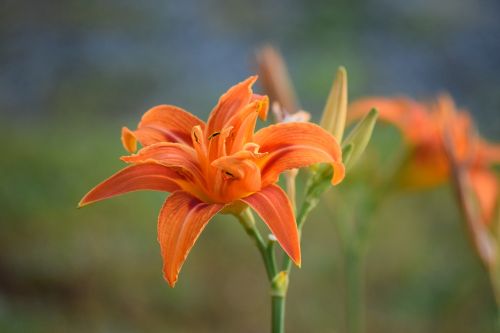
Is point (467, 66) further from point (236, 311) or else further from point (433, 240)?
point (236, 311)

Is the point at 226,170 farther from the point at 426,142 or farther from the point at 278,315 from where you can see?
the point at 426,142

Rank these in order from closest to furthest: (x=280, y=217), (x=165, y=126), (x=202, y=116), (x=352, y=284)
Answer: (x=280, y=217) → (x=165, y=126) → (x=352, y=284) → (x=202, y=116)

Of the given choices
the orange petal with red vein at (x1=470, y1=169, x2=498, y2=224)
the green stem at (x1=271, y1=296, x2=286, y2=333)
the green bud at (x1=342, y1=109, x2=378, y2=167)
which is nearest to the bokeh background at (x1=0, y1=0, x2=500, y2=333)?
the orange petal with red vein at (x1=470, y1=169, x2=498, y2=224)

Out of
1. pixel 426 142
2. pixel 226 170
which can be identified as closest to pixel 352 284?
pixel 426 142

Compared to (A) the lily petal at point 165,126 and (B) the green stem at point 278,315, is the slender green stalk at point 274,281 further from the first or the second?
(A) the lily petal at point 165,126

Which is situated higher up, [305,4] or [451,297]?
[305,4]

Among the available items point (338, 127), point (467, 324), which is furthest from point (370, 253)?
point (338, 127)
